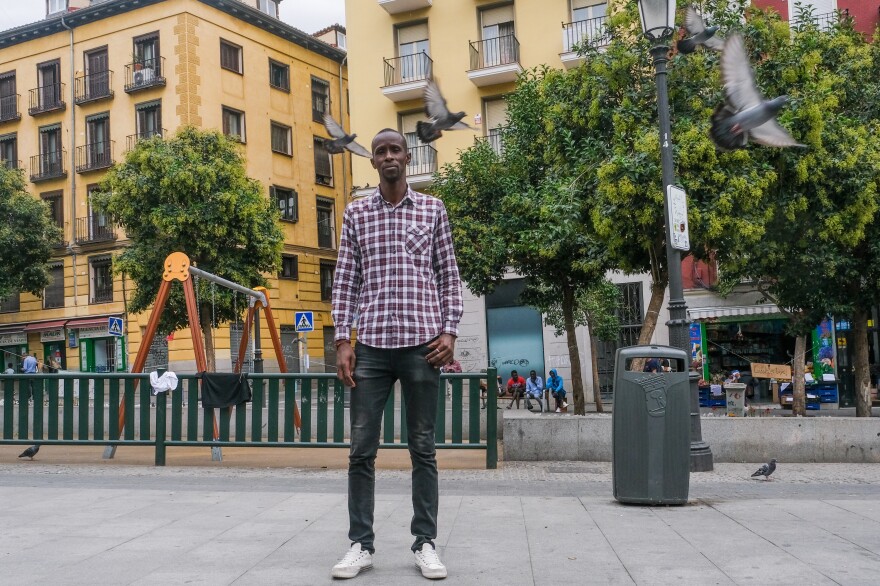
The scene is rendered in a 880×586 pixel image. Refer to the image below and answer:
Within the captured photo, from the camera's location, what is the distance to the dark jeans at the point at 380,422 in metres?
3.99

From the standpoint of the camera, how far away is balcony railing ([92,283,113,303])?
108 feet

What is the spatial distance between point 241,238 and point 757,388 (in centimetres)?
1628

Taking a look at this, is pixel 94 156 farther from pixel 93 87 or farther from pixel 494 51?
pixel 494 51

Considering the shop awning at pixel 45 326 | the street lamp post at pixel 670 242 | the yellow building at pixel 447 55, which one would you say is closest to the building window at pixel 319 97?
the yellow building at pixel 447 55

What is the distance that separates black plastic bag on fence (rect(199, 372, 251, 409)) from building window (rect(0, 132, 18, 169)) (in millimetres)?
30815

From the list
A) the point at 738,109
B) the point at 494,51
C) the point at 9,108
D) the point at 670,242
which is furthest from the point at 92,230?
the point at 738,109

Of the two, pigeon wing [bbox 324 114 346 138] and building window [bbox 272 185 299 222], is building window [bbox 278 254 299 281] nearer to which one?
building window [bbox 272 185 299 222]

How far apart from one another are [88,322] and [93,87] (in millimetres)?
9681

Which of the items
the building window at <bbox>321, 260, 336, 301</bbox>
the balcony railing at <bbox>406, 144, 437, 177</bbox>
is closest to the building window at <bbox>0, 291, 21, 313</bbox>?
the building window at <bbox>321, 260, 336, 301</bbox>

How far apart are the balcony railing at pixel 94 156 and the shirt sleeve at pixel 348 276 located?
32.0 meters

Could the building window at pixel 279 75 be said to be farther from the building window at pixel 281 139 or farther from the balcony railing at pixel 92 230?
the balcony railing at pixel 92 230

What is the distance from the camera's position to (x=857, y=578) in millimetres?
3852

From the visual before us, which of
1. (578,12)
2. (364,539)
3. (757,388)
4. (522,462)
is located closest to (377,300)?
(364,539)

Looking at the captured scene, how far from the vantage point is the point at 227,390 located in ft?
31.7
